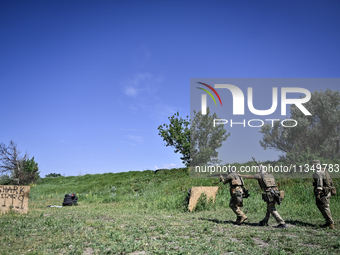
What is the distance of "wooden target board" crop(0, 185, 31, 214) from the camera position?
40.9 feet

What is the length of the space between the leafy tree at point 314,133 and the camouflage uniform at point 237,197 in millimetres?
15801

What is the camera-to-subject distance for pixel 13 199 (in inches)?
496

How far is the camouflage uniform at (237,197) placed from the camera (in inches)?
376

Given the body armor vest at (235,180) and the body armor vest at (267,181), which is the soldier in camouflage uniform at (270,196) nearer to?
the body armor vest at (267,181)

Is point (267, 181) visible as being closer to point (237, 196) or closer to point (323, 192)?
point (237, 196)

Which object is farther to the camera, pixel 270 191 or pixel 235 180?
pixel 235 180

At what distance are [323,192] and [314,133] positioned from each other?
54.3 ft

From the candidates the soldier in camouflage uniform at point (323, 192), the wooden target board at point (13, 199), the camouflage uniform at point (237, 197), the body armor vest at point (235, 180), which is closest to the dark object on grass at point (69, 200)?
the wooden target board at point (13, 199)

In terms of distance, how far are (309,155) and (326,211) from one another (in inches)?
598

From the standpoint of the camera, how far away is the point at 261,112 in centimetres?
1916

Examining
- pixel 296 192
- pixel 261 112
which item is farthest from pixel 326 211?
pixel 261 112

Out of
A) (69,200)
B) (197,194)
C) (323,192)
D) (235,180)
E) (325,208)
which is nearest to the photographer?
(325,208)

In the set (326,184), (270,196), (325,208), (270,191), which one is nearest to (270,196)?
(270,196)

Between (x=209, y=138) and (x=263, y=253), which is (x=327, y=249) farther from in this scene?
(x=209, y=138)
